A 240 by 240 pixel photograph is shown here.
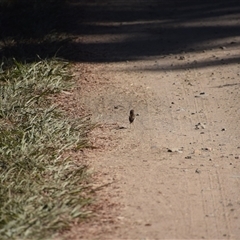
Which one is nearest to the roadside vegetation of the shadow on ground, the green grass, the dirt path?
the green grass

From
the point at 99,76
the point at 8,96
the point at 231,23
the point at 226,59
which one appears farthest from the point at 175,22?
the point at 8,96

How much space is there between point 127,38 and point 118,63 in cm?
130

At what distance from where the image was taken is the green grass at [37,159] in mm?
4988

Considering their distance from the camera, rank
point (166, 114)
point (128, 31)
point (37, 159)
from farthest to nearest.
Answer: point (128, 31), point (166, 114), point (37, 159)

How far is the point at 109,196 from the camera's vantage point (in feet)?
18.3

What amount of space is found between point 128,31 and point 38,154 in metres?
5.24

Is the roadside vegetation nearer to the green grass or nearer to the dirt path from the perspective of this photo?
the green grass

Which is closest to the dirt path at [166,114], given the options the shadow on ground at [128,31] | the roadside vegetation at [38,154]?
the shadow on ground at [128,31]

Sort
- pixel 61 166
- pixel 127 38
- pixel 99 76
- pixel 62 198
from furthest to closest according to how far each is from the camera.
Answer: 1. pixel 127 38
2. pixel 99 76
3. pixel 61 166
4. pixel 62 198

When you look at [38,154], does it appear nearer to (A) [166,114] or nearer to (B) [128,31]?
(A) [166,114]

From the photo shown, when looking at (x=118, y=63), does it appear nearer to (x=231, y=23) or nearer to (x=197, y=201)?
(x=231, y=23)

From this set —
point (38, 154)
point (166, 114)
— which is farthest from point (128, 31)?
point (38, 154)

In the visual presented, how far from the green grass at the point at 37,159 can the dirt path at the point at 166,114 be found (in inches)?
7.9

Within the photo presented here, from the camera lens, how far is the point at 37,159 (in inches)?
236
